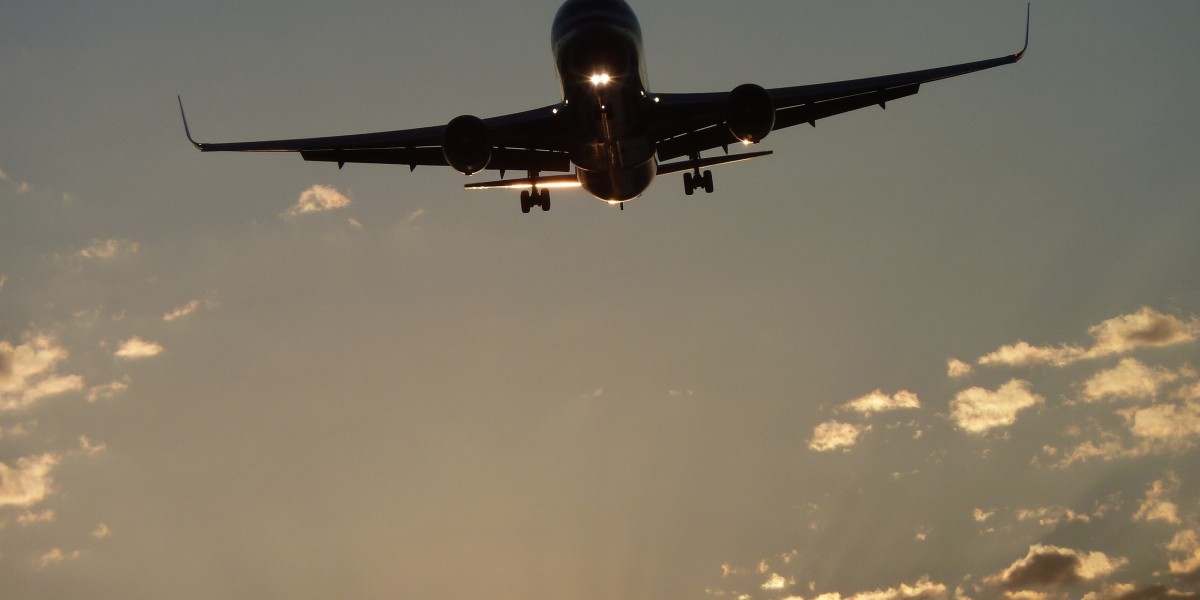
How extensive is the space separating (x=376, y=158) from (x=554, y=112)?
24.4 feet

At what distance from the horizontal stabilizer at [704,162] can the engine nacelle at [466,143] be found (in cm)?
677

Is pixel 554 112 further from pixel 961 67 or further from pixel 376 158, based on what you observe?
pixel 961 67

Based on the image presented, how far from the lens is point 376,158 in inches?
1666

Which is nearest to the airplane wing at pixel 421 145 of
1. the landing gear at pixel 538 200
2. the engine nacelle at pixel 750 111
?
the landing gear at pixel 538 200

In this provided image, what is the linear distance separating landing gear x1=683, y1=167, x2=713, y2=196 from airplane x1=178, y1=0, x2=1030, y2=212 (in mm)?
1804

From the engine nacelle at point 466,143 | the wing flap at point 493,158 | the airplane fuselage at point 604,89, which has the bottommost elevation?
the engine nacelle at point 466,143

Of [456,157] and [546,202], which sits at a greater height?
[546,202]

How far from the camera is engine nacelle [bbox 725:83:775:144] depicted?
35688 mm

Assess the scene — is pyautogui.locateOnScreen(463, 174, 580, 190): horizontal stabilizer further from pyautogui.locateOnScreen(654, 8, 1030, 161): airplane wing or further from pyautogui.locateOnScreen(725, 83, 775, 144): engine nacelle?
pyautogui.locateOnScreen(725, 83, 775, 144): engine nacelle

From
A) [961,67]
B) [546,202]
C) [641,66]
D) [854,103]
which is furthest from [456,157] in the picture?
[961,67]

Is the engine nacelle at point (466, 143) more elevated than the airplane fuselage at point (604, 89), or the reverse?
the airplane fuselage at point (604, 89)

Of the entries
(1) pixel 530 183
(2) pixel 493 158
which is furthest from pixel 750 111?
(2) pixel 493 158

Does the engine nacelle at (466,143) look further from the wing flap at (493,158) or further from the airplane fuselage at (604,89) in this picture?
the wing flap at (493,158)

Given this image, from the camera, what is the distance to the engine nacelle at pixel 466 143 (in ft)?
118
